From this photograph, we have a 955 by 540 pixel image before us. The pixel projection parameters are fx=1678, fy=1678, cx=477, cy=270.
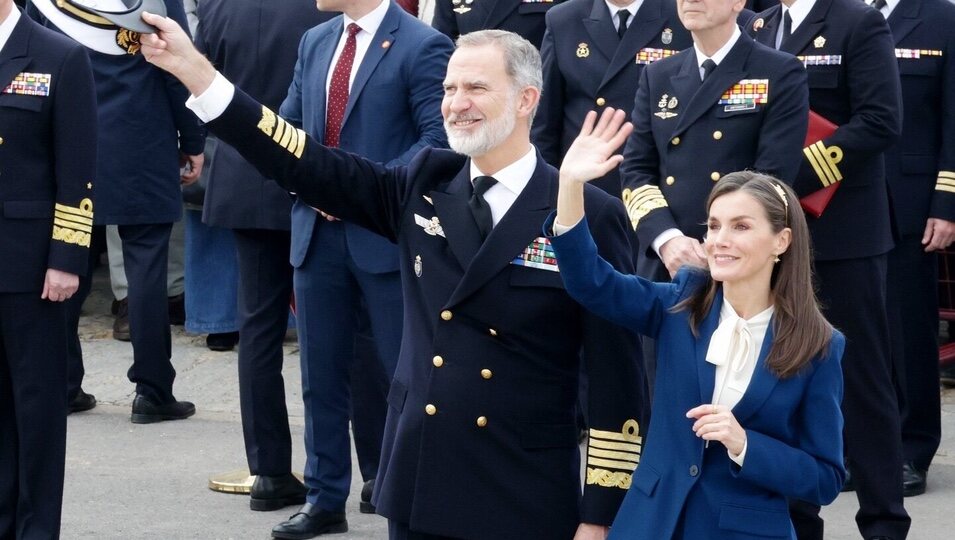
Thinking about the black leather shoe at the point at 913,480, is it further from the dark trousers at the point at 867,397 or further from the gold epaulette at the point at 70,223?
the gold epaulette at the point at 70,223

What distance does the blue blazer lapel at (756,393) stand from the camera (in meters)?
3.85

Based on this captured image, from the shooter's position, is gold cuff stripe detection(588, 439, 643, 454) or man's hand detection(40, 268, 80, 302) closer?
gold cuff stripe detection(588, 439, 643, 454)

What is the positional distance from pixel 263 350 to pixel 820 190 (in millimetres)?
2176

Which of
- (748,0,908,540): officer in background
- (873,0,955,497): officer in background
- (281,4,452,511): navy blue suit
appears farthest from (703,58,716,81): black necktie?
(873,0,955,497): officer in background

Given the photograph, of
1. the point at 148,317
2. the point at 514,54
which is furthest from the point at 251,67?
the point at 514,54

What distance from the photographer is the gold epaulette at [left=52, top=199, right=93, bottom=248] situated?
18.9 ft

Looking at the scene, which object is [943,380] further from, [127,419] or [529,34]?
[127,419]

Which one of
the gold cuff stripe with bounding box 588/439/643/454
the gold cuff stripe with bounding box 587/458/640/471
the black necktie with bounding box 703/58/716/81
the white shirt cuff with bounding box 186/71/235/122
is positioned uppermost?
the black necktie with bounding box 703/58/716/81

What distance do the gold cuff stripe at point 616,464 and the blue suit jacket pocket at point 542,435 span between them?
3.8 inches

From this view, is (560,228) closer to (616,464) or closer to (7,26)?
(616,464)

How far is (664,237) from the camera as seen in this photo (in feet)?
17.0

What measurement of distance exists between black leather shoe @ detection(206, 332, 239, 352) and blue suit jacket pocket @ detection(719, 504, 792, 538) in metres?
5.60

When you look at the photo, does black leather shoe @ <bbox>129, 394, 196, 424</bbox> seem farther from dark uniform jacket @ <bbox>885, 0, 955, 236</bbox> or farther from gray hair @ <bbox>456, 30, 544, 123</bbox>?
gray hair @ <bbox>456, 30, 544, 123</bbox>

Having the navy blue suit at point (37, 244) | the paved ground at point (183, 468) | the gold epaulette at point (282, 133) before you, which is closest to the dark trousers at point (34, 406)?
the navy blue suit at point (37, 244)
